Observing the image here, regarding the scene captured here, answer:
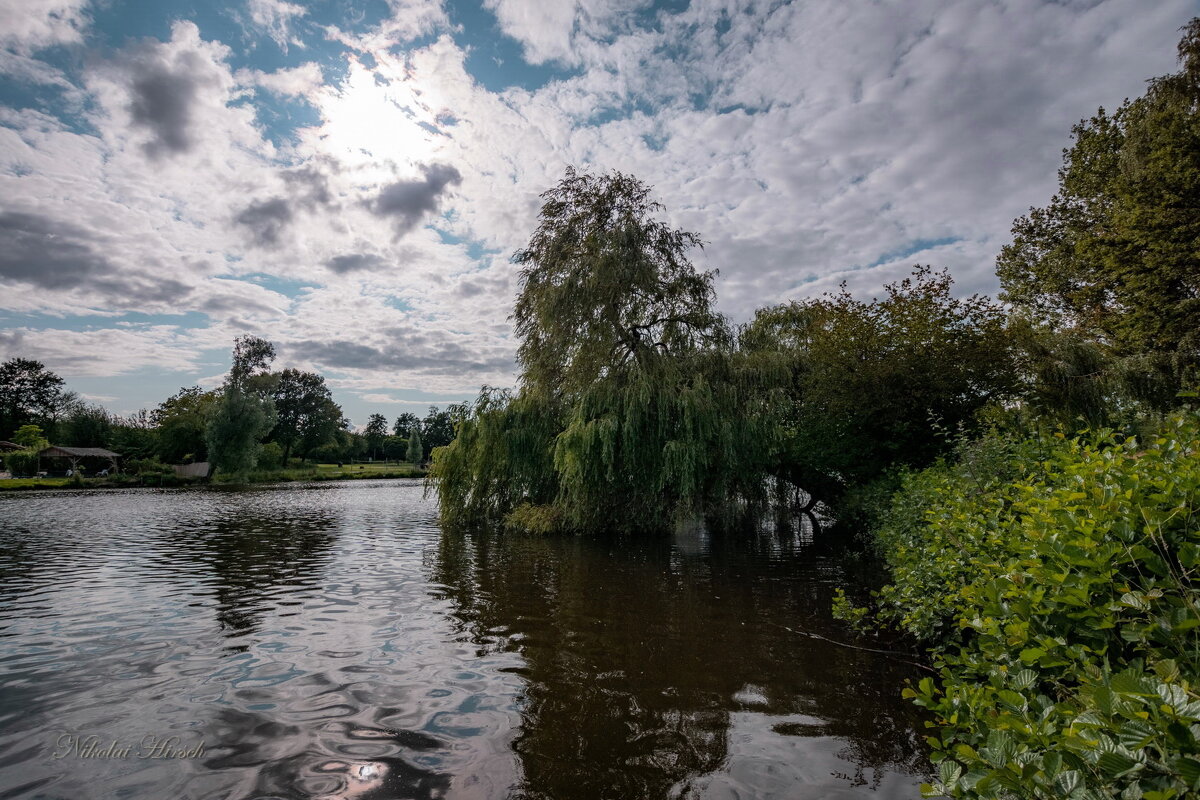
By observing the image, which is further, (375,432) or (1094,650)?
(375,432)

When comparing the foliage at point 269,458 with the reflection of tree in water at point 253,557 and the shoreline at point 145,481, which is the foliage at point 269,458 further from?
the reflection of tree in water at point 253,557

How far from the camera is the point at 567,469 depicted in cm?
1504

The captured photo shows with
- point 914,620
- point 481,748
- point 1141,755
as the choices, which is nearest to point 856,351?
point 914,620

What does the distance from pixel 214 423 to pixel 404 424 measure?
7495 cm

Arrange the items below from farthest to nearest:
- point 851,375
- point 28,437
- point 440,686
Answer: point 28,437
point 851,375
point 440,686

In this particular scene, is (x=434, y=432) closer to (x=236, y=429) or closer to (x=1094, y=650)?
(x=236, y=429)

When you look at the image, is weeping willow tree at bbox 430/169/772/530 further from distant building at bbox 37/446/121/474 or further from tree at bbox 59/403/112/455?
tree at bbox 59/403/112/455

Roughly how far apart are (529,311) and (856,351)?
9.61 meters

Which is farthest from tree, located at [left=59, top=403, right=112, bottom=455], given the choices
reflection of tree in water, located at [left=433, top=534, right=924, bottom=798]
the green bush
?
the green bush

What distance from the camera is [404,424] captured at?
405 feet

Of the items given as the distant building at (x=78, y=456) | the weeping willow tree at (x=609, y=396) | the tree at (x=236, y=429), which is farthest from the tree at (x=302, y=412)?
the weeping willow tree at (x=609, y=396)

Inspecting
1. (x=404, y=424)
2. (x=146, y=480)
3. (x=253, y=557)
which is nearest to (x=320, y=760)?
(x=253, y=557)

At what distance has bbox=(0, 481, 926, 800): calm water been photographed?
4293mm

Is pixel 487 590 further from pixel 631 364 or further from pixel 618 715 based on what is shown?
pixel 631 364
